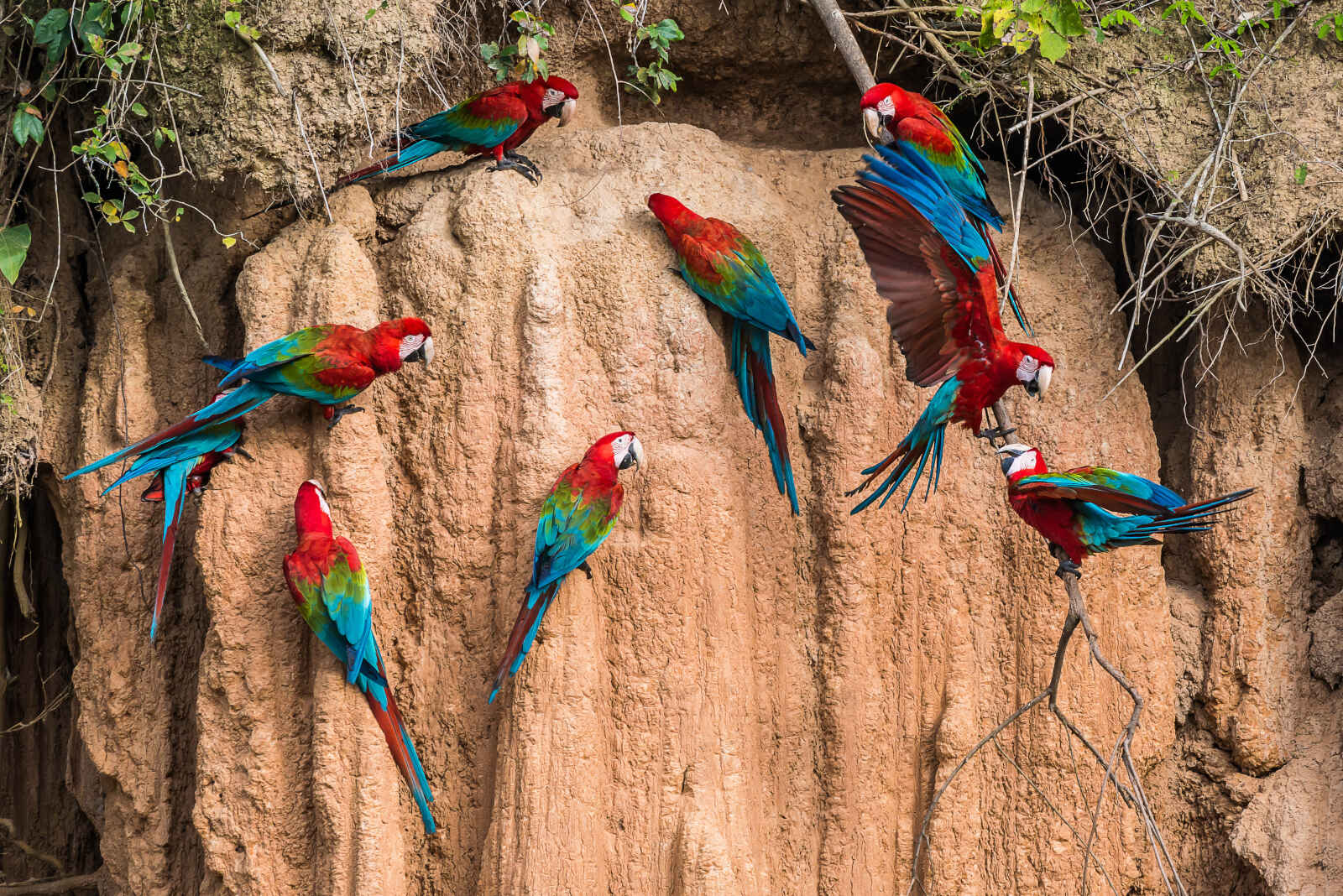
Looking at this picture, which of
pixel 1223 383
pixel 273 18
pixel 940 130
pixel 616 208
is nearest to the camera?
pixel 940 130

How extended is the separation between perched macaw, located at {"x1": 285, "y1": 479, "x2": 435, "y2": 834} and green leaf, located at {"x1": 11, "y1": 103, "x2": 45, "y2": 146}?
1.17 metres

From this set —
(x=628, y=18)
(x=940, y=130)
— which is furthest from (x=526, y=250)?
(x=940, y=130)

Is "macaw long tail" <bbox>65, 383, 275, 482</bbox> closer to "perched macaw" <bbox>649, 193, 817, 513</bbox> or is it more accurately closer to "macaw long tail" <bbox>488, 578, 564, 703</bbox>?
"macaw long tail" <bbox>488, 578, 564, 703</bbox>

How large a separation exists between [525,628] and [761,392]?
851 millimetres

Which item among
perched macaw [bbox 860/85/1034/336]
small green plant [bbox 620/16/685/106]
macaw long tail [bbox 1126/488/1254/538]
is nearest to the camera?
macaw long tail [bbox 1126/488/1254/538]

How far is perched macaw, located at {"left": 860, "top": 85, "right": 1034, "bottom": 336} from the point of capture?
2.77 metres

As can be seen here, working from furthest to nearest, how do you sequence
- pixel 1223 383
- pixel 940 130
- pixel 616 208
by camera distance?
pixel 1223 383 < pixel 616 208 < pixel 940 130

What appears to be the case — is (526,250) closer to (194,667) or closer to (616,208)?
(616,208)

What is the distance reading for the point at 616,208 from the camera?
10.5 ft

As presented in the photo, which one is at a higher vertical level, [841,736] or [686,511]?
[686,511]

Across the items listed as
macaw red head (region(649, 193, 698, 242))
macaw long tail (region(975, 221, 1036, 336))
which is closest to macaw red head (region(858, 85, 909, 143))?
macaw long tail (region(975, 221, 1036, 336))

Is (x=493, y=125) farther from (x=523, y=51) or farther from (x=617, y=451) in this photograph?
(x=617, y=451)

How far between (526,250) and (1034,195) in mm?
1510

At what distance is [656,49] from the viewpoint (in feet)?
10.5
